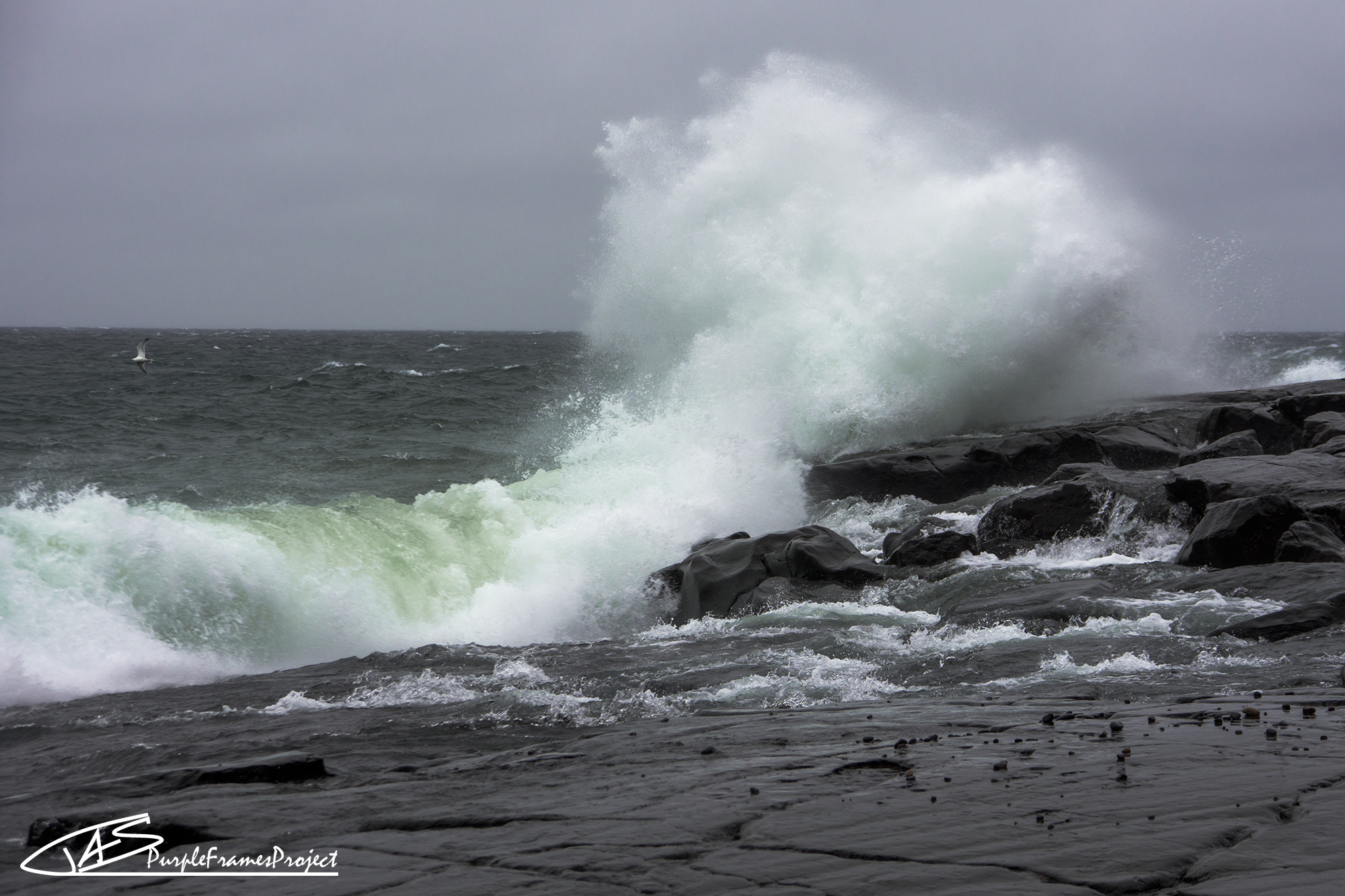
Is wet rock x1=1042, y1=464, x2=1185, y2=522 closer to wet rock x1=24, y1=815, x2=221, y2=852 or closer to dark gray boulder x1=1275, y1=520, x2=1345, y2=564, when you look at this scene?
dark gray boulder x1=1275, y1=520, x2=1345, y2=564

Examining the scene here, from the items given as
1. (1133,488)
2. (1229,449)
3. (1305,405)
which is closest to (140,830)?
(1133,488)

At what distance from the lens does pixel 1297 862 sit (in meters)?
3.43

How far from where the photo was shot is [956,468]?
15328 mm

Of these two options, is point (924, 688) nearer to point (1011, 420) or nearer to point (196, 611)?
point (196, 611)

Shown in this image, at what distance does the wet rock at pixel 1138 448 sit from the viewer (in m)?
14.9

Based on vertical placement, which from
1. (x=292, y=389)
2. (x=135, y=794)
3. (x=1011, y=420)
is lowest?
(x=135, y=794)

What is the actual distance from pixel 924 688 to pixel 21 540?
Answer: 8.83 meters

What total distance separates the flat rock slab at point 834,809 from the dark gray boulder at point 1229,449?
27.2 feet

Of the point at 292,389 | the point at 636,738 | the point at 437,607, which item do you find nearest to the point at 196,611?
the point at 437,607

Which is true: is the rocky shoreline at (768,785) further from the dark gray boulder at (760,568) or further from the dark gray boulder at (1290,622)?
the dark gray boulder at (760,568)

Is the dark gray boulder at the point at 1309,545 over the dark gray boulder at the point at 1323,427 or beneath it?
beneath

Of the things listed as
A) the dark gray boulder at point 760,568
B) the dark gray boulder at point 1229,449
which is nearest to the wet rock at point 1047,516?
the dark gray boulder at point 760,568
